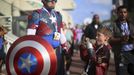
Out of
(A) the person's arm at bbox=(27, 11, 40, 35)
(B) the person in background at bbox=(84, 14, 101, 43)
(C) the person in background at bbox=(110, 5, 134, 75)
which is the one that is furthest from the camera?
(B) the person in background at bbox=(84, 14, 101, 43)

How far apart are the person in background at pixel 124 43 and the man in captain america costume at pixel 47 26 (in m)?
1.36

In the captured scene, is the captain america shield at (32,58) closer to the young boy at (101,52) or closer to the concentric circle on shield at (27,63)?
the concentric circle on shield at (27,63)

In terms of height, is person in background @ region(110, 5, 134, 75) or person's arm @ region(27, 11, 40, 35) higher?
person's arm @ region(27, 11, 40, 35)

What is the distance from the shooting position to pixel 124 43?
898 cm

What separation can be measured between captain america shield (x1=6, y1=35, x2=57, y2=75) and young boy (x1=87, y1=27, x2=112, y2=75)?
200 cm

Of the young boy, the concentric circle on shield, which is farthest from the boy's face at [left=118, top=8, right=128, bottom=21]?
the concentric circle on shield

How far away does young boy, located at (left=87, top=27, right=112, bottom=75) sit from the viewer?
8672mm

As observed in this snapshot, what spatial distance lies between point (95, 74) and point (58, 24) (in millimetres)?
1285

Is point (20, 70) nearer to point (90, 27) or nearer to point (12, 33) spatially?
point (90, 27)

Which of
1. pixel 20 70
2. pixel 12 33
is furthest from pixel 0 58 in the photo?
pixel 20 70

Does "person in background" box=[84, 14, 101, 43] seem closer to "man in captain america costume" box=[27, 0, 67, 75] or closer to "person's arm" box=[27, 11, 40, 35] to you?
"man in captain america costume" box=[27, 0, 67, 75]

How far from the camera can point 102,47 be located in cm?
877

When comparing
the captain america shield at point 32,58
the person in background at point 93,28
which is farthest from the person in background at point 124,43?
the person in background at point 93,28

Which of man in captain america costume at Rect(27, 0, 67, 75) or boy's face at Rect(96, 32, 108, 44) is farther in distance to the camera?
boy's face at Rect(96, 32, 108, 44)
